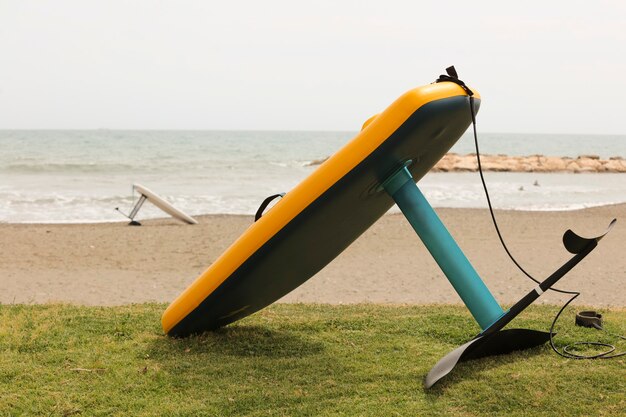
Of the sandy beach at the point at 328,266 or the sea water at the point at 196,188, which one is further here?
the sea water at the point at 196,188

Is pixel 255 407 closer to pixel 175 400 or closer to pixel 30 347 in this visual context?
pixel 175 400

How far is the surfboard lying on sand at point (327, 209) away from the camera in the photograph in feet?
10.8

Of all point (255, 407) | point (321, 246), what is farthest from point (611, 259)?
point (255, 407)

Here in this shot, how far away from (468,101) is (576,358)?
5.62 feet

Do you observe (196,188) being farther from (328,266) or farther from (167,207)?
(328,266)

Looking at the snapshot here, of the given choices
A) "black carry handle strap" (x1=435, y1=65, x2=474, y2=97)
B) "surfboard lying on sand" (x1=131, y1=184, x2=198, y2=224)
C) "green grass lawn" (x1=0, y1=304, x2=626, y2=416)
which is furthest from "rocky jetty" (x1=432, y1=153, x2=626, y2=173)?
"black carry handle strap" (x1=435, y1=65, x2=474, y2=97)

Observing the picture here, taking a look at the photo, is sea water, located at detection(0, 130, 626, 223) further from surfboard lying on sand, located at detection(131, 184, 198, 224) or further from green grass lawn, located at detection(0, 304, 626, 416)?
green grass lawn, located at detection(0, 304, 626, 416)

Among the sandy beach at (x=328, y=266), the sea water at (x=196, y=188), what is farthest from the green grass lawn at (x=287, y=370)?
the sea water at (x=196, y=188)

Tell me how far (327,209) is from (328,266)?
5.48 metres

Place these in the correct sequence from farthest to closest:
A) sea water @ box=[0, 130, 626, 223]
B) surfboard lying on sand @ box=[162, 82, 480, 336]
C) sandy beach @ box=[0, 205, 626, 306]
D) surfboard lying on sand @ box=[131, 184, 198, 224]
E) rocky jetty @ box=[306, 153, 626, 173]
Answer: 1. rocky jetty @ box=[306, 153, 626, 173]
2. sea water @ box=[0, 130, 626, 223]
3. surfboard lying on sand @ box=[131, 184, 198, 224]
4. sandy beach @ box=[0, 205, 626, 306]
5. surfboard lying on sand @ box=[162, 82, 480, 336]

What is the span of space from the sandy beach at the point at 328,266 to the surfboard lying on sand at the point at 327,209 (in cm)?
278

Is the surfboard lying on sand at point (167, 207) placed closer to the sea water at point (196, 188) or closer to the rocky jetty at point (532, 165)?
the sea water at point (196, 188)

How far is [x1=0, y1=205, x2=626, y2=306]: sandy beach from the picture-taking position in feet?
24.0

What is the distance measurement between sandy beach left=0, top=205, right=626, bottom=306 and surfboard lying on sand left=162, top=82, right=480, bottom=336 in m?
2.78
